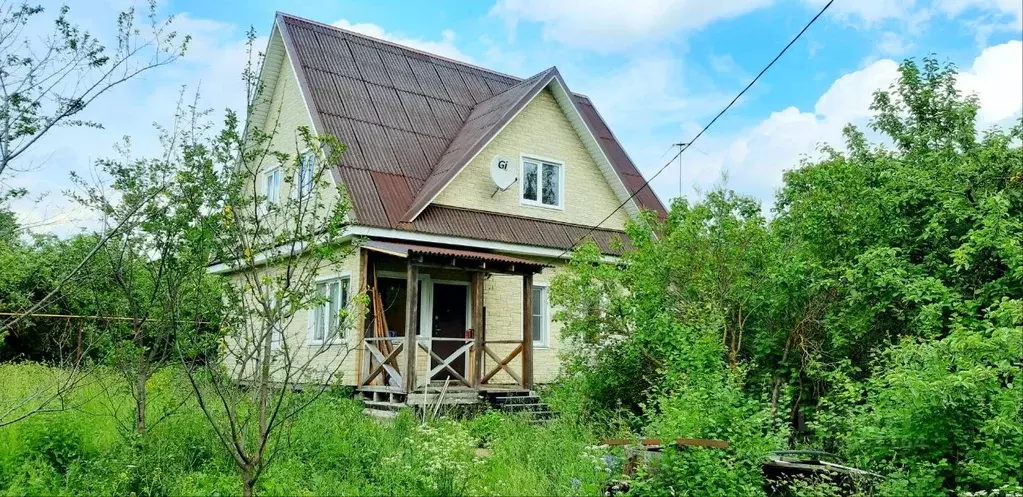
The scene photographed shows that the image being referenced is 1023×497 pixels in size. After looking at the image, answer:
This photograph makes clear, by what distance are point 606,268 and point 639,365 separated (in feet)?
4.70

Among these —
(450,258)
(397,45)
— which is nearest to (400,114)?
(397,45)

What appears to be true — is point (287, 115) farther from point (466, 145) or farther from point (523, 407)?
point (523, 407)

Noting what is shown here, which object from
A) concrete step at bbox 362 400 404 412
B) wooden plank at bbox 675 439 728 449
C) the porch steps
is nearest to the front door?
the porch steps

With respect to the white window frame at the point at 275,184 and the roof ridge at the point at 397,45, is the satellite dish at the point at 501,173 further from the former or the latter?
the roof ridge at the point at 397,45

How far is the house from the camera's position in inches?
483

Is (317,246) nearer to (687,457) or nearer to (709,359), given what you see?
(687,457)

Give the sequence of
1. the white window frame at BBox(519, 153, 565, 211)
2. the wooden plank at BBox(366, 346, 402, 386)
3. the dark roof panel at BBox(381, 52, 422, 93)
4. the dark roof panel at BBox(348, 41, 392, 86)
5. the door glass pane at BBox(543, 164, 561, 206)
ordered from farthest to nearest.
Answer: the dark roof panel at BBox(381, 52, 422, 93), the dark roof panel at BBox(348, 41, 392, 86), the door glass pane at BBox(543, 164, 561, 206), the white window frame at BBox(519, 153, 565, 211), the wooden plank at BBox(366, 346, 402, 386)

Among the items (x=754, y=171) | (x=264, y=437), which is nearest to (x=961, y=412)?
(x=264, y=437)

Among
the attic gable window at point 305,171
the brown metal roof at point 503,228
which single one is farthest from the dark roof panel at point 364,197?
the attic gable window at point 305,171

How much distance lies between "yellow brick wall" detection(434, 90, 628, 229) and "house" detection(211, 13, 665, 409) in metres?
0.03

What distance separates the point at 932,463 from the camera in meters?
6.23

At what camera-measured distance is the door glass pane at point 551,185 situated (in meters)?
15.5

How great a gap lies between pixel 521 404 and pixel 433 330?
2535 millimetres

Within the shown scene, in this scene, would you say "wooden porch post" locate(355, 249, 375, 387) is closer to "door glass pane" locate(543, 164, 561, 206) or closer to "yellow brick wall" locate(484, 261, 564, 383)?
"yellow brick wall" locate(484, 261, 564, 383)
